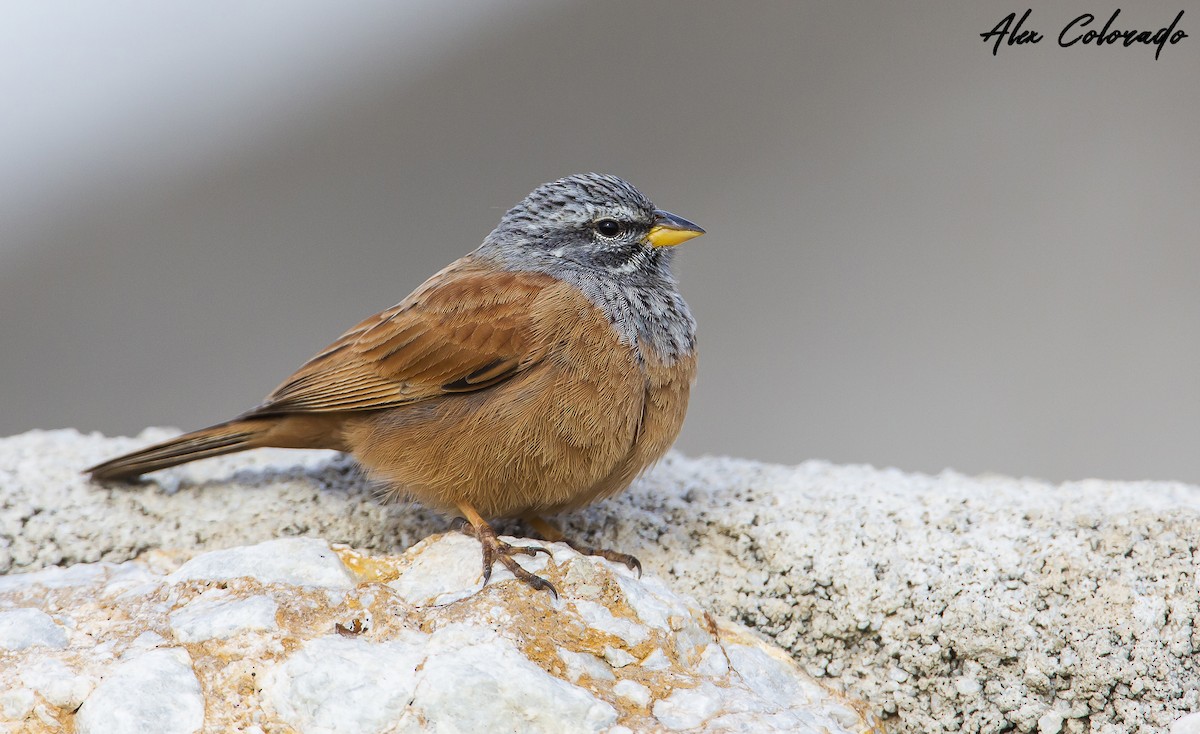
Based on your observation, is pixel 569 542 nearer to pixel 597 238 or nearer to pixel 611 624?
pixel 611 624

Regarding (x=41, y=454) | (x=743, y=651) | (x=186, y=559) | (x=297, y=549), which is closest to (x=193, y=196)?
(x=41, y=454)

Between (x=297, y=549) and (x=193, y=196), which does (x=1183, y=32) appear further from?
(x=193, y=196)

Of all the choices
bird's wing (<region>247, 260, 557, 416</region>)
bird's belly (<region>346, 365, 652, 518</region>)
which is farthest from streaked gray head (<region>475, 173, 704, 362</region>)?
bird's belly (<region>346, 365, 652, 518</region>)

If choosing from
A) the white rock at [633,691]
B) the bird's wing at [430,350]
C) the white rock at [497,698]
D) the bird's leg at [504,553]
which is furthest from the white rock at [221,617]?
the bird's wing at [430,350]

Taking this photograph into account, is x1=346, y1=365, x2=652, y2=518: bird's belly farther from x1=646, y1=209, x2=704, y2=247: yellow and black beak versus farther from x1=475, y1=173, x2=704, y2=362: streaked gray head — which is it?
x1=646, y1=209, x2=704, y2=247: yellow and black beak

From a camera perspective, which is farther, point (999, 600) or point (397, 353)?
point (397, 353)

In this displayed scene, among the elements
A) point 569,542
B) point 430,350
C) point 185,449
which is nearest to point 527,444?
point 569,542
